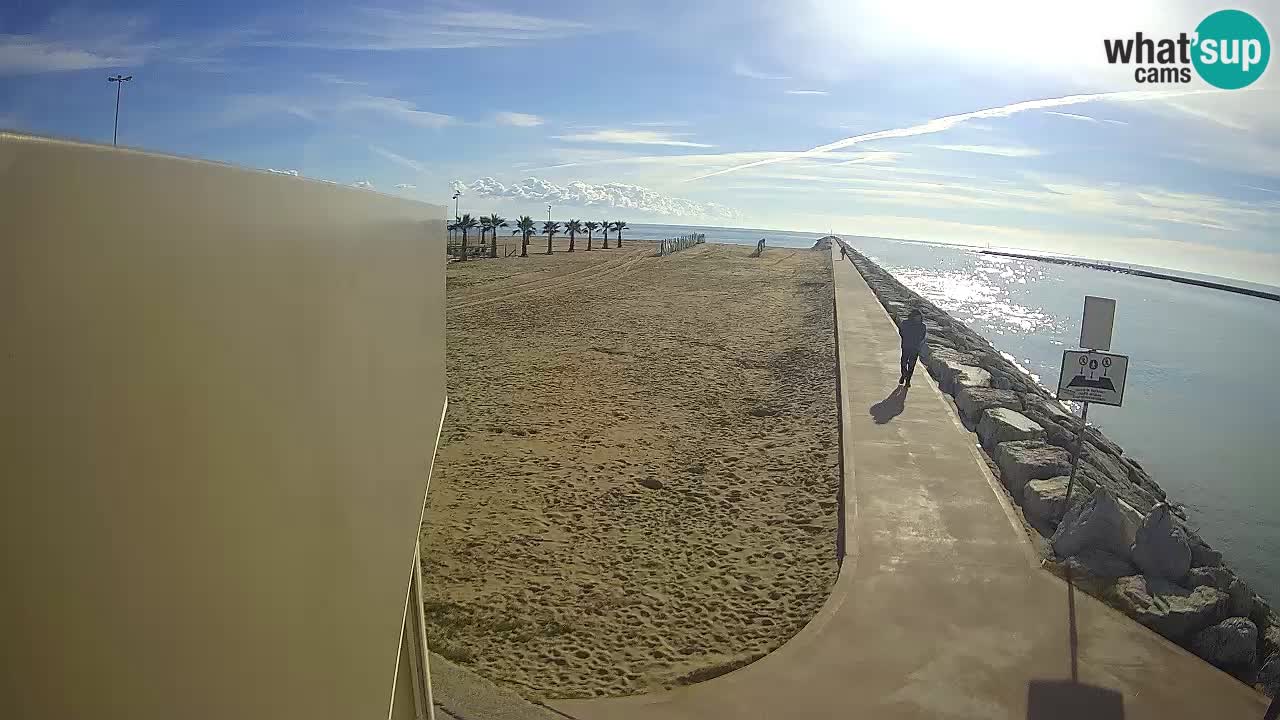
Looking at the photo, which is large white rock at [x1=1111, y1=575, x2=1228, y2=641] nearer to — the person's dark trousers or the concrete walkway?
the concrete walkway

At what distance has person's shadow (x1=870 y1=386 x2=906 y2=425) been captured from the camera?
11.2 metres

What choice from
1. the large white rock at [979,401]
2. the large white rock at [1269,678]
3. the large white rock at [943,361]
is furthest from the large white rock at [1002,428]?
the large white rock at [1269,678]

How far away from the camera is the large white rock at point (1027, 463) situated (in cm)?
848

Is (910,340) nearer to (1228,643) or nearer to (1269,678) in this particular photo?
(1228,643)

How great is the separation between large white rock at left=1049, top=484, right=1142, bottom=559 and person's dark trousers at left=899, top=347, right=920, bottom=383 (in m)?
6.01

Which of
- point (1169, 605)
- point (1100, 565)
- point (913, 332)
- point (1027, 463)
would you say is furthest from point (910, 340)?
point (1169, 605)

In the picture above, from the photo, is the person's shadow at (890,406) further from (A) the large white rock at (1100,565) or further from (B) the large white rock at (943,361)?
(A) the large white rock at (1100,565)

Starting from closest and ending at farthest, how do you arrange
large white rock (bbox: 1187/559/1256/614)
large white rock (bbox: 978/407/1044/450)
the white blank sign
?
large white rock (bbox: 1187/559/1256/614), the white blank sign, large white rock (bbox: 978/407/1044/450)

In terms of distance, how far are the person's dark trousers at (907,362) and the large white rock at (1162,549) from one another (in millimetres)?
6381

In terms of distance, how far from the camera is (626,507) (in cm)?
881

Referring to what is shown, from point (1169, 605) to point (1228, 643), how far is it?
0.43 metres

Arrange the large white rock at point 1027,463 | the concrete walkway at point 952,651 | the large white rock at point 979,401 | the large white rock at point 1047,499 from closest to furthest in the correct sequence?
the concrete walkway at point 952,651
the large white rock at point 1047,499
the large white rock at point 1027,463
the large white rock at point 979,401

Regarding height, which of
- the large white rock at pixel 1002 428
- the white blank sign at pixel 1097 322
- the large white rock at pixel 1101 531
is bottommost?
the large white rock at pixel 1101 531

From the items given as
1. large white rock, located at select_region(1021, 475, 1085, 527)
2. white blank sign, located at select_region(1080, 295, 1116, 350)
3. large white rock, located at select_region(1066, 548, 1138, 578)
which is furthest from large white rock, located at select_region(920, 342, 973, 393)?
large white rock, located at select_region(1066, 548, 1138, 578)
